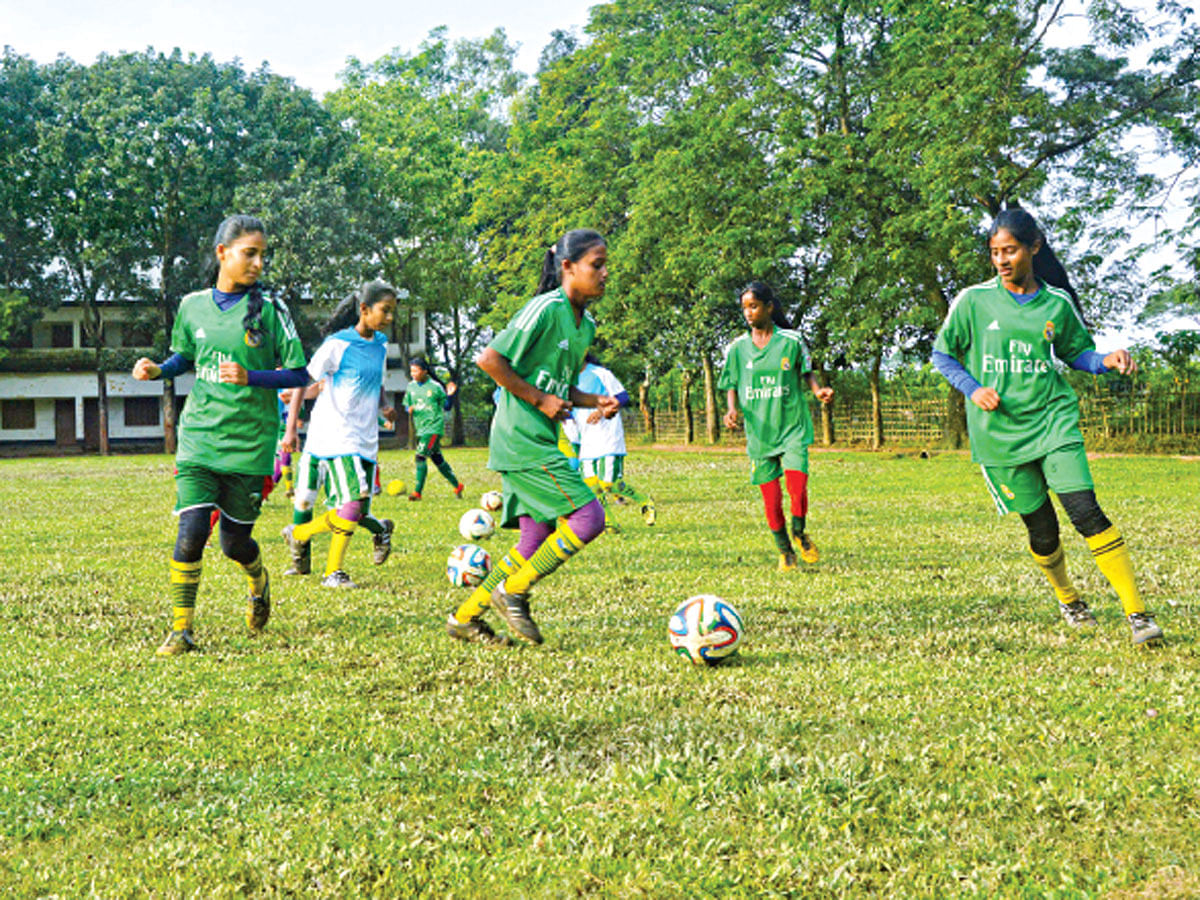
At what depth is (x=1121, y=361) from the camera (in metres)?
5.30

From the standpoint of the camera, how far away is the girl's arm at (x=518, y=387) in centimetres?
519

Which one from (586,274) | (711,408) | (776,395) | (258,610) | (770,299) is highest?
(711,408)

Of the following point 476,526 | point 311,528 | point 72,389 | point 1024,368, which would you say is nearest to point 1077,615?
point 1024,368

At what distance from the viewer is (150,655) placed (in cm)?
561

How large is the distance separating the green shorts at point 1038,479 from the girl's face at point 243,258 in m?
4.24

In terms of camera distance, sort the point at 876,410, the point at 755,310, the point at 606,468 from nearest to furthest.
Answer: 1. the point at 755,310
2. the point at 606,468
3. the point at 876,410

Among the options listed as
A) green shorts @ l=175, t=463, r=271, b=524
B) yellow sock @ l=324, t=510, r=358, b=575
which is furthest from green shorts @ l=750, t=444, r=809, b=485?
green shorts @ l=175, t=463, r=271, b=524

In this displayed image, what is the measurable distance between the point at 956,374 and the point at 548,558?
255cm

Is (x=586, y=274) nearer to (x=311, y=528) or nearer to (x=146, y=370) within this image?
(x=146, y=370)

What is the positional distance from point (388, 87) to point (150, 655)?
5212cm

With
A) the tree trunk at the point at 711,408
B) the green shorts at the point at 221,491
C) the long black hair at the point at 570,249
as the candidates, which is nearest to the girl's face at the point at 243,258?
the green shorts at the point at 221,491

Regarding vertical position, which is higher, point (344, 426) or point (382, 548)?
point (344, 426)

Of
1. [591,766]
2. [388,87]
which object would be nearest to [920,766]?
[591,766]

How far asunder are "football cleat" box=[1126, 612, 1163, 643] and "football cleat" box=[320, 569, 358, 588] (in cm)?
525
